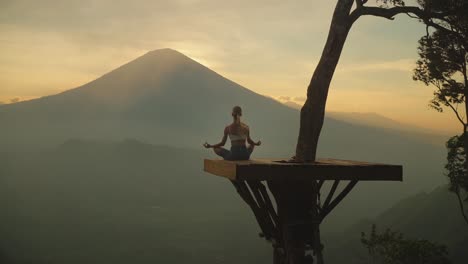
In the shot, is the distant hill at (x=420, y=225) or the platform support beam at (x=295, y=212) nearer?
the platform support beam at (x=295, y=212)

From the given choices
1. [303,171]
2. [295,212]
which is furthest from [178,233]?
[303,171]

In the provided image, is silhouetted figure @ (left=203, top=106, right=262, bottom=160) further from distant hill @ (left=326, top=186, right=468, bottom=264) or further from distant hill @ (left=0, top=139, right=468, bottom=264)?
distant hill @ (left=326, top=186, right=468, bottom=264)

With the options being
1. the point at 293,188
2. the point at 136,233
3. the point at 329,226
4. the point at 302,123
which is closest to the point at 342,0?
the point at 302,123

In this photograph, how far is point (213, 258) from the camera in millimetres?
138000

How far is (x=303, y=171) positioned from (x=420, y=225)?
116856 mm

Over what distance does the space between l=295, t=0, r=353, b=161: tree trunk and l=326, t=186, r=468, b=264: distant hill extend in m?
87.9

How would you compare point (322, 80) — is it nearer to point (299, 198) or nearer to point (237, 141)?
point (237, 141)

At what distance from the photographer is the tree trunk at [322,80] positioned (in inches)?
284

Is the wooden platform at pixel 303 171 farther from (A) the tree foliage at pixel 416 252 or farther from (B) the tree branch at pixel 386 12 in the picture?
(A) the tree foliage at pixel 416 252

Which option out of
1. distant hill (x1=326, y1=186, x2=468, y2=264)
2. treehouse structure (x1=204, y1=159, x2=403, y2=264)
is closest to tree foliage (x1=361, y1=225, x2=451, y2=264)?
treehouse structure (x1=204, y1=159, x2=403, y2=264)

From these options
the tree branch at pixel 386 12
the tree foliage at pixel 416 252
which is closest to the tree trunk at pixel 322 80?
the tree branch at pixel 386 12

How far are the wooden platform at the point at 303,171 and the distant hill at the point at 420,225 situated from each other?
87899 millimetres

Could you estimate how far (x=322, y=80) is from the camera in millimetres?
7258

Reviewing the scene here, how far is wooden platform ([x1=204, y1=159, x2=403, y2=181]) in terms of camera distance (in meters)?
6.02
